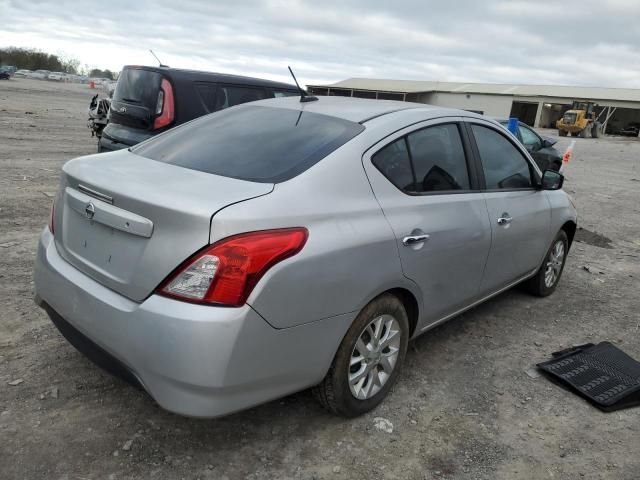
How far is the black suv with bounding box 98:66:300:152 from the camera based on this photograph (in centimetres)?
633

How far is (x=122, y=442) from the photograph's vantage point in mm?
2520

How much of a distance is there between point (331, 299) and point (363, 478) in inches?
33.3

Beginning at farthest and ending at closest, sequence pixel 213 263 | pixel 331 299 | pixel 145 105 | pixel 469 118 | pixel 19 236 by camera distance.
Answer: pixel 145 105
pixel 19 236
pixel 469 118
pixel 331 299
pixel 213 263

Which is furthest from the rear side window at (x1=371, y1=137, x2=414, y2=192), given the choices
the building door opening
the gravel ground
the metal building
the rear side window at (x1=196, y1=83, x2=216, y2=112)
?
the building door opening

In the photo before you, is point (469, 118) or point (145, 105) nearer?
point (469, 118)

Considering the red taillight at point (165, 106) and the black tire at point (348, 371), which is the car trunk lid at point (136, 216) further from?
the red taillight at point (165, 106)

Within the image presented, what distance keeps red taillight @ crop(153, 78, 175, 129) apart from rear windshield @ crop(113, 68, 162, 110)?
7 centimetres

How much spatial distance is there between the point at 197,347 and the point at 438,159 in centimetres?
194

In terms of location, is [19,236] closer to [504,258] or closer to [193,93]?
[193,93]

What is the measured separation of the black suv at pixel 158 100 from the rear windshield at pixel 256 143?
3.23 meters

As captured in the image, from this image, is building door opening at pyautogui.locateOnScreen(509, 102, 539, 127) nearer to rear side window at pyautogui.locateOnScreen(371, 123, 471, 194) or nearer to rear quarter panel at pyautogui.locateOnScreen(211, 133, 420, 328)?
rear side window at pyautogui.locateOnScreen(371, 123, 471, 194)

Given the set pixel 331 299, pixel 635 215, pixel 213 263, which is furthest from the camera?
pixel 635 215

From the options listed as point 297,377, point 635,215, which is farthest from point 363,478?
point 635,215

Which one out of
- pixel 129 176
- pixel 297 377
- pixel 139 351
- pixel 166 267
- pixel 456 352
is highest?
pixel 129 176
